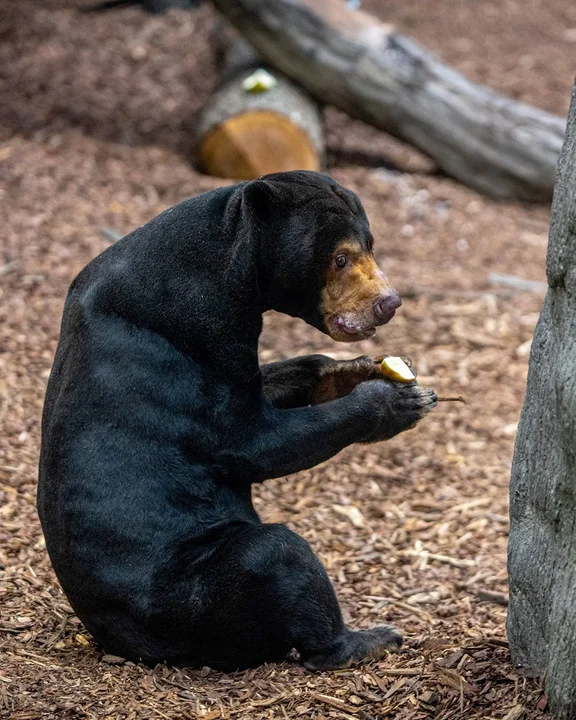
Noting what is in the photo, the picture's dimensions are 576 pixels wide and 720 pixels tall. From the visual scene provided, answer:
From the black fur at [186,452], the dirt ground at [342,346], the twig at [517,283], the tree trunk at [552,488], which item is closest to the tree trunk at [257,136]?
the dirt ground at [342,346]

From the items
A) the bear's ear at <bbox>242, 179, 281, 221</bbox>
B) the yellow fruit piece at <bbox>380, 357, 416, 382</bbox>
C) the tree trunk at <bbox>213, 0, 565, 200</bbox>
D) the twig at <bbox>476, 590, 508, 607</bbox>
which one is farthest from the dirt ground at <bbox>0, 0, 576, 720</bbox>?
the bear's ear at <bbox>242, 179, 281, 221</bbox>

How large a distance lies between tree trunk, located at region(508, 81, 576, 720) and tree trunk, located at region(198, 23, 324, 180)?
7133 mm

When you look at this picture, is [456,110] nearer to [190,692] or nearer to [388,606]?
[388,606]

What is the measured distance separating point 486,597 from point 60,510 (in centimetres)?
227

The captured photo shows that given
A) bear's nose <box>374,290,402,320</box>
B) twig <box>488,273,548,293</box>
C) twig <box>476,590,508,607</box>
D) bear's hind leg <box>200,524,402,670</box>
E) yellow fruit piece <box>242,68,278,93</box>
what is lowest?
twig <box>488,273,548,293</box>

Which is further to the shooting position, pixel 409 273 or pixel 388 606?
pixel 409 273

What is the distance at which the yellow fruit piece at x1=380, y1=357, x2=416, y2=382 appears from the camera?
15.1 feet

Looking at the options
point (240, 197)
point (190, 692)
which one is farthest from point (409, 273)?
point (190, 692)

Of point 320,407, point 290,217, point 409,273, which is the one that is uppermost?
point 290,217

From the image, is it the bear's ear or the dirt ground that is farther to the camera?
the bear's ear

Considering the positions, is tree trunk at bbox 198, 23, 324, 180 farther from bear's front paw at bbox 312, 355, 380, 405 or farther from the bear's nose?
the bear's nose

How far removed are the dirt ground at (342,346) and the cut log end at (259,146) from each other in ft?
1.23

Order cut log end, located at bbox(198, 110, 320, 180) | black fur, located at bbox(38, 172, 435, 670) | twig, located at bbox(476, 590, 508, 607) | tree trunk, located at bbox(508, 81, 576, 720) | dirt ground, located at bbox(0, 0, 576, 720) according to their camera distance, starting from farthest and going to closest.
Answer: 1. cut log end, located at bbox(198, 110, 320, 180)
2. twig, located at bbox(476, 590, 508, 607)
3. black fur, located at bbox(38, 172, 435, 670)
4. dirt ground, located at bbox(0, 0, 576, 720)
5. tree trunk, located at bbox(508, 81, 576, 720)

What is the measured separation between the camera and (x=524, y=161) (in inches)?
441
